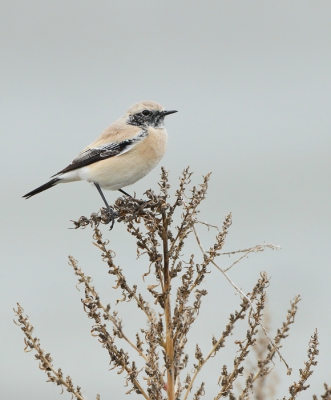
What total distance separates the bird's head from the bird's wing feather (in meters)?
0.31

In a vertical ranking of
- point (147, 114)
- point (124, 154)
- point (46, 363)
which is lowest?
point (46, 363)

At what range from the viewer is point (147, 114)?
637 cm

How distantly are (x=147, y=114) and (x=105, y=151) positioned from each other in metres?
0.75

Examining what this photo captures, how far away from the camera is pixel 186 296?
10.3ft

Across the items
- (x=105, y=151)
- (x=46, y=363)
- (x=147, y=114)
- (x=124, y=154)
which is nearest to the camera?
(x=46, y=363)

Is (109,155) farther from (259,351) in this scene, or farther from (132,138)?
(259,351)

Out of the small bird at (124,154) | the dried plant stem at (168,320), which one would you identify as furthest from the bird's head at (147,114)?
the dried plant stem at (168,320)

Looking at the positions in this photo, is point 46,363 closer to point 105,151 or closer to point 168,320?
point 168,320

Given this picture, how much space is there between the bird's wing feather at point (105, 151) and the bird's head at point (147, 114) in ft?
1.01

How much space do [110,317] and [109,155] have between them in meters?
3.02

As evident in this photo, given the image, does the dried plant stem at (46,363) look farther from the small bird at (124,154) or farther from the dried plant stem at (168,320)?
the small bird at (124,154)

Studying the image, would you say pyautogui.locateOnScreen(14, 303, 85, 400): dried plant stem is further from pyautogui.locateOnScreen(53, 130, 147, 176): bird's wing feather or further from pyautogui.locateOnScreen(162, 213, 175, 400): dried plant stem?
pyautogui.locateOnScreen(53, 130, 147, 176): bird's wing feather

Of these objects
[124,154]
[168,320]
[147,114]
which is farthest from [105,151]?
[168,320]

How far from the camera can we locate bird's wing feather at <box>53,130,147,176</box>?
592 cm
